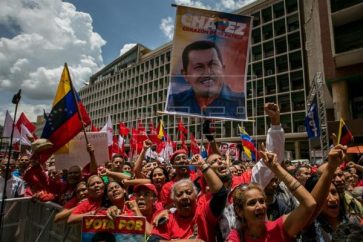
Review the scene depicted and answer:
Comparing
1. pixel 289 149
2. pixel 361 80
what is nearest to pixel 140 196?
pixel 361 80

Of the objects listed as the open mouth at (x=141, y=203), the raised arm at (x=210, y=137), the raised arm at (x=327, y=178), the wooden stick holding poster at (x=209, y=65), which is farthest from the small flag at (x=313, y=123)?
the raised arm at (x=327, y=178)

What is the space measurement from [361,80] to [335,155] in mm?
19631

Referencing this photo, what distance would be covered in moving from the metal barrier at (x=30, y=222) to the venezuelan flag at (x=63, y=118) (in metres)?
0.83

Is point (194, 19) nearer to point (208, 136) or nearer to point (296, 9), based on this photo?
point (208, 136)

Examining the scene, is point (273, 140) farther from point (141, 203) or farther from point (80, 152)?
point (80, 152)

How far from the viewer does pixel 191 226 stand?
2.52 meters

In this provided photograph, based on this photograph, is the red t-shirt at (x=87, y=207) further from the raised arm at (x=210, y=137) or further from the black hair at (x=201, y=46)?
the black hair at (x=201, y=46)

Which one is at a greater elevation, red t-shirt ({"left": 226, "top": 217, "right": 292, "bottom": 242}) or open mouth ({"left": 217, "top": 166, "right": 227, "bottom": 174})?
open mouth ({"left": 217, "top": 166, "right": 227, "bottom": 174})

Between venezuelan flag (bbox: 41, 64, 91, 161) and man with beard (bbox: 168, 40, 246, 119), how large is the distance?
63.6 inches

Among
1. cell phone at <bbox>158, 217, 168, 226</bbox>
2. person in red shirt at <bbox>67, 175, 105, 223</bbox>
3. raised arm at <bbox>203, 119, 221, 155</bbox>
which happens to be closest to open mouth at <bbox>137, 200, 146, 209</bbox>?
person in red shirt at <bbox>67, 175, 105, 223</bbox>

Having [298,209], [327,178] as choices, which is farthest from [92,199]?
[327,178]

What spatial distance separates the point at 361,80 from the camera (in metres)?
18.4

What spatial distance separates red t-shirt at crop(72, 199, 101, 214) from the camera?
10.2ft

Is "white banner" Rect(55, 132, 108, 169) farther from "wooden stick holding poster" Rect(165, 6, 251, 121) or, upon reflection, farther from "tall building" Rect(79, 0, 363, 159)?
"tall building" Rect(79, 0, 363, 159)
